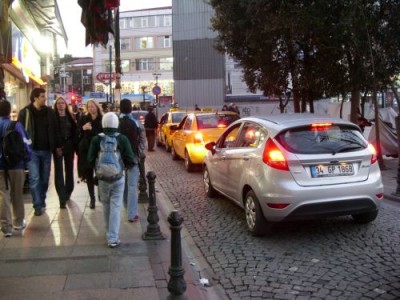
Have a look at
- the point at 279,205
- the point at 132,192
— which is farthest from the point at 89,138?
the point at 279,205

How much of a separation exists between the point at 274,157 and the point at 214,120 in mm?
7029

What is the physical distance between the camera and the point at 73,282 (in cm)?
491

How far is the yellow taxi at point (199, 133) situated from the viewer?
42.3 ft

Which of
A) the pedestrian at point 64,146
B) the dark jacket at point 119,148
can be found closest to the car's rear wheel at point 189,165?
the pedestrian at point 64,146

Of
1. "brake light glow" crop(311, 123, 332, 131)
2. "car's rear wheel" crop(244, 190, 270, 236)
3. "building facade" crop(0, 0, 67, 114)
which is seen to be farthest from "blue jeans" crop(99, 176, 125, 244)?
"building facade" crop(0, 0, 67, 114)

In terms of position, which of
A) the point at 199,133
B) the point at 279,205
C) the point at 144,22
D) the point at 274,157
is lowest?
the point at 279,205

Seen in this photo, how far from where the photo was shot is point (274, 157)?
21.4ft

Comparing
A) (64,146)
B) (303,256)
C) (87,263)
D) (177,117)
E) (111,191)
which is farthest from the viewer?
(177,117)

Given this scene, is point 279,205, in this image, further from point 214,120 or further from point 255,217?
point 214,120

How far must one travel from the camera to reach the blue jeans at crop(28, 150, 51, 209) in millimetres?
7676

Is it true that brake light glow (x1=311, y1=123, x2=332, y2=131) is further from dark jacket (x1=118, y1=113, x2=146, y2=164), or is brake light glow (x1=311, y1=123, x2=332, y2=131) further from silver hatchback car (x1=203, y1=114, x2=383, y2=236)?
dark jacket (x1=118, y1=113, x2=146, y2=164)

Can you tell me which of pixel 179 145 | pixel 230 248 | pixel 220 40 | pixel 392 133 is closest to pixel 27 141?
pixel 230 248

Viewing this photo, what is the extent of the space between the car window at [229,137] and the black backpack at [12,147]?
327cm

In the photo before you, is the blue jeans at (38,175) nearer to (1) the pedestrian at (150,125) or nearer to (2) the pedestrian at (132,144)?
(2) the pedestrian at (132,144)
